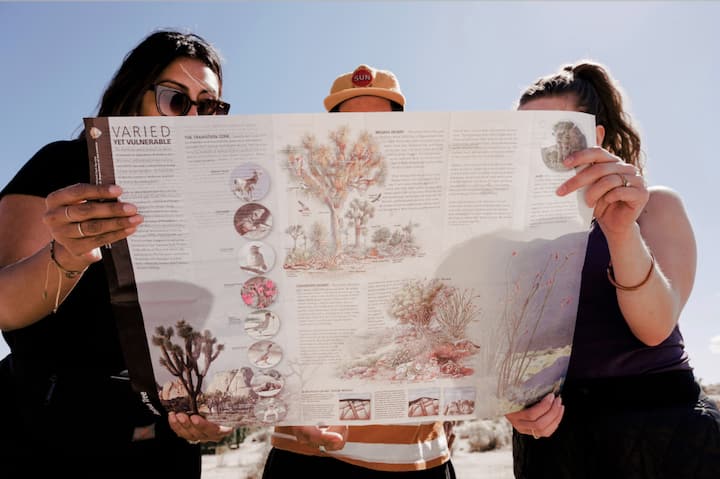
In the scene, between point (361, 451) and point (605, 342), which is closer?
point (605, 342)

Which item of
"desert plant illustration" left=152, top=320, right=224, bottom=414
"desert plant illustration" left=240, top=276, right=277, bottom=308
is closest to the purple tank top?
"desert plant illustration" left=240, top=276, right=277, bottom=308

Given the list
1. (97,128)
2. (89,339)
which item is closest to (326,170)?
(97,128)

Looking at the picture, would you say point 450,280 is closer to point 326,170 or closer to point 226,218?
point 326,170

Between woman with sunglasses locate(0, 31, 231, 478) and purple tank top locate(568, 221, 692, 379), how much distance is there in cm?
113

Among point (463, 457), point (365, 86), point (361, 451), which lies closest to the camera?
point (361, 451)

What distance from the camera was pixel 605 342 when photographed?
144cm

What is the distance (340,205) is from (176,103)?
0.90 metres

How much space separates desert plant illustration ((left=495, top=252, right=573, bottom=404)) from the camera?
1355mm

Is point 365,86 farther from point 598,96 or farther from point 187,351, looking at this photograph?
point 187,351

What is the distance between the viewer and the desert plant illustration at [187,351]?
4.38 feet

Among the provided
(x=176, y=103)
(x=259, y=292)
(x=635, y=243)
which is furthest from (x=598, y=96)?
(x=176, y=103)

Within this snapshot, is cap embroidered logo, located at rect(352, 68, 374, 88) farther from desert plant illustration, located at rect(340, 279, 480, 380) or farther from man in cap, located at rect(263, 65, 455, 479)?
man in cap, located at rect(263, 65, 455, 479)

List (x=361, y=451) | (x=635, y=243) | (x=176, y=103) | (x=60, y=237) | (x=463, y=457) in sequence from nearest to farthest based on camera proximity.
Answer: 1. (x=60, y=237)
2. (x=635, y=243)
3. (x=361, y=451)
4. (x=176, y=103)
5. (x=463, y=457)

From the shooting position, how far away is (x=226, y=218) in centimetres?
127
